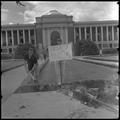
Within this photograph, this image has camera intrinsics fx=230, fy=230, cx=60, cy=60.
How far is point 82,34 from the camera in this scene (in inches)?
3597

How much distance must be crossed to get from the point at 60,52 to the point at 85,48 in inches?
2259

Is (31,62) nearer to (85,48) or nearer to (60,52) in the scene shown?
(60,52)

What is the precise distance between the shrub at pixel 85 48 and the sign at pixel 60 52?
178 ft

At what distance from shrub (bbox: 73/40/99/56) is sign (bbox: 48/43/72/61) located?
54.4 metres

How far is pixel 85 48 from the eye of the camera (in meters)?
66.0

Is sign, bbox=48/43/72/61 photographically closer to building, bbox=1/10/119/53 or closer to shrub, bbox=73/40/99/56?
shrub, bbox=73/40/99/56

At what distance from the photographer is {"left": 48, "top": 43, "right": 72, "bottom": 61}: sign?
911 cm

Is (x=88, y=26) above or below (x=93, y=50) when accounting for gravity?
above

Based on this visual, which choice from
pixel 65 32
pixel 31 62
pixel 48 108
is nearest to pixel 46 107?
pixel 48 108

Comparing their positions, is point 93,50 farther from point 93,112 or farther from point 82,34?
point 93,112

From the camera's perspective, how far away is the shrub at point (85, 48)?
63609mm

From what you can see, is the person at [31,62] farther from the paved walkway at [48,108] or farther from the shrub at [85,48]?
the shrub at [85,48]

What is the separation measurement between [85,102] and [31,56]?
424 cm

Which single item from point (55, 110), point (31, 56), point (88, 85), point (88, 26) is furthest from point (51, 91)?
point (88, 26)
